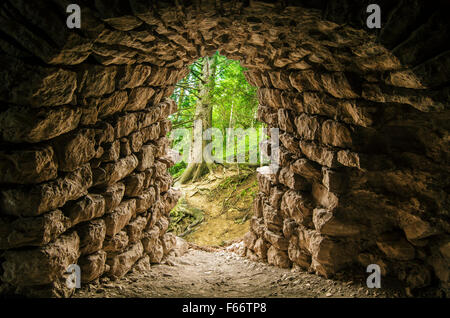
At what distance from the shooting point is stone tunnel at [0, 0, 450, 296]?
226cm

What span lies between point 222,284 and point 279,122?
2.39 meters

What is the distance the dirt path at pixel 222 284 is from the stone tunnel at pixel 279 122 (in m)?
0.19

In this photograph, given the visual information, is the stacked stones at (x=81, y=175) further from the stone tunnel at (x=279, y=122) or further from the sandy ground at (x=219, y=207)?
the sandy ground at (x=219, y=207)

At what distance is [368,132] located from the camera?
139 inches

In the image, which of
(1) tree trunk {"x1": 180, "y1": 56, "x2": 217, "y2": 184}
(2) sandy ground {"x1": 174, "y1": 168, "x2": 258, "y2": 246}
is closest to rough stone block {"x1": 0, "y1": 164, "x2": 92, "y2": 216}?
(2) sandy ground {"x1": 174, "y1": 168, "x2": 258, "y2": 246}

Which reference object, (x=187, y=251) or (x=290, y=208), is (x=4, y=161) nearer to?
(x=290, y=208)

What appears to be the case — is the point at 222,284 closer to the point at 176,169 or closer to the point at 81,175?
the point at 81,175

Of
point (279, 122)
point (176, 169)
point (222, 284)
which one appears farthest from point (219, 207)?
point (222, 284)

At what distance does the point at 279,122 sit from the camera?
205 inches

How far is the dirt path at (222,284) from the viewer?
365 cm

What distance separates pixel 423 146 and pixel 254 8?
2060mm

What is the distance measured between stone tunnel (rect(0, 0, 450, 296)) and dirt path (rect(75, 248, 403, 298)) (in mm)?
186

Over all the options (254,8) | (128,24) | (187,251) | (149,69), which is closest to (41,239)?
(128,24)

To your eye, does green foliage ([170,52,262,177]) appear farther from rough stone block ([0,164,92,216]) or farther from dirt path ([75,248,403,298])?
rough stone block ([0,164,92,216])
